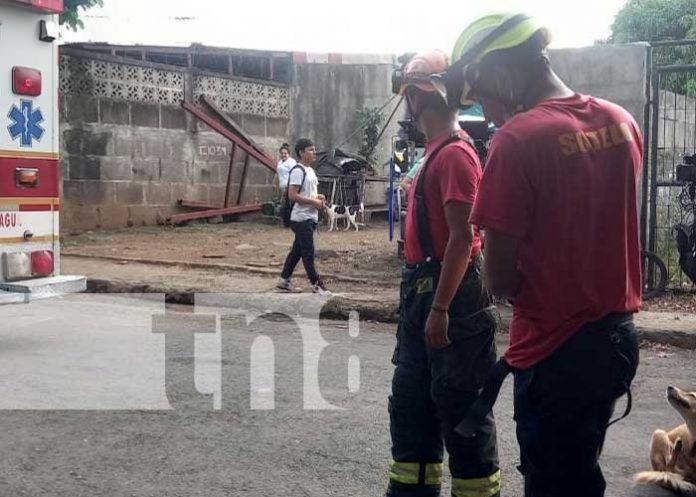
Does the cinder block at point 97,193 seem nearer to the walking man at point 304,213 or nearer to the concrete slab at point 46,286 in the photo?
the walking man at point 304,213

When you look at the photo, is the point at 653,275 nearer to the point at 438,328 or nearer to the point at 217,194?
the point at 438,328

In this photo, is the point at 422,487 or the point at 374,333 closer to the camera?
the point at 422,487

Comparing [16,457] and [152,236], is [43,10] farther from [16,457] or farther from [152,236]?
[152,236]

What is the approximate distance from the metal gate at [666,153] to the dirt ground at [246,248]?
2.97 m

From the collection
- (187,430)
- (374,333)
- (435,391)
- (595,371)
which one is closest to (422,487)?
(435,391)

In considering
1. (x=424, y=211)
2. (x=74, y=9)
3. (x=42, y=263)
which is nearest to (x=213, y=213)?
(x=74, y=9)

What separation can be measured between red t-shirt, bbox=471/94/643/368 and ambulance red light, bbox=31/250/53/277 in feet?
16.7

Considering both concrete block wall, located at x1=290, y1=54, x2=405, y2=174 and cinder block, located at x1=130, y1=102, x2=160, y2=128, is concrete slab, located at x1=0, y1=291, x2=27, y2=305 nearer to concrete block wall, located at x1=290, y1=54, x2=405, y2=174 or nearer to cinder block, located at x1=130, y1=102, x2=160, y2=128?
cinder block, located at x1=130, y1=102, x2=160, y2=128

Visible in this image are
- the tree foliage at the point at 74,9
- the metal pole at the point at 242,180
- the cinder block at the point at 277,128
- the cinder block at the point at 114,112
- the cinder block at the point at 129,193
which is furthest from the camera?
the cinder block at the point at 277,128

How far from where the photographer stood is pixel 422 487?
3000 mm

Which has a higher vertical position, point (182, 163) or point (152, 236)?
point (182, 163)

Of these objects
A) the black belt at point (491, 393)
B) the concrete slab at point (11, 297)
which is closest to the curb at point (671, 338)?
the concrete slab at point (11, 297)

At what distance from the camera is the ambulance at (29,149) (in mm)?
6250

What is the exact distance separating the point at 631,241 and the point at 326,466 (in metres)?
2.24
